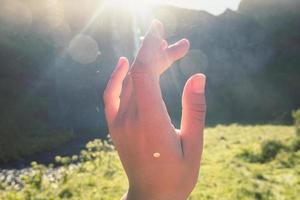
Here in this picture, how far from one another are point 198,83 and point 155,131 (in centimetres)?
20

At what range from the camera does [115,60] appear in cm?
3353

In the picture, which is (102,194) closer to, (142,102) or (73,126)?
(142,102)

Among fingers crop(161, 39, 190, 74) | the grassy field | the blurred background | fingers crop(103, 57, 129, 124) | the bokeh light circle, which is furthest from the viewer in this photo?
the bokeh light circle

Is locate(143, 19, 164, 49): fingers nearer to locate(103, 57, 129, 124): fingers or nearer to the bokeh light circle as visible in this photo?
locate(103, 57, 129, 124): fingers

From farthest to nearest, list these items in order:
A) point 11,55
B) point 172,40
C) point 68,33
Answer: point 172,40
point 68,33
point 11,55

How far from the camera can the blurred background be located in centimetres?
2580

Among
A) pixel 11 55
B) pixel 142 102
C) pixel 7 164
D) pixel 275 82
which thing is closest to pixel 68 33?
pixel 11 55

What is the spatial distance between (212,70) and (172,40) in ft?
15.8

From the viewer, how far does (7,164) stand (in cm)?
1420

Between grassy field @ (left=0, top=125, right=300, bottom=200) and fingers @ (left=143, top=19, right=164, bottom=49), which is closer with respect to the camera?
fingers @ (left=143, top=19, right=164, bottom=49)

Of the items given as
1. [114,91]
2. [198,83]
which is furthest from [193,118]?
[114,91]

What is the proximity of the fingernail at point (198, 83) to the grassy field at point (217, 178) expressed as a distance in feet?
15.4

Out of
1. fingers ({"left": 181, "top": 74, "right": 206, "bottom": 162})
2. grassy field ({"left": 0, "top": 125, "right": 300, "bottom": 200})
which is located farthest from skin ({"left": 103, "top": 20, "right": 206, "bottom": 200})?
grassy field ({"left": 0, "top": 125, "right": 300, "bottom": 200})

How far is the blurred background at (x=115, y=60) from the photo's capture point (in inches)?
1016
